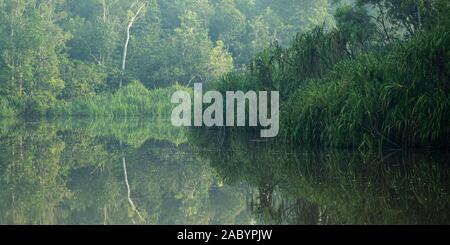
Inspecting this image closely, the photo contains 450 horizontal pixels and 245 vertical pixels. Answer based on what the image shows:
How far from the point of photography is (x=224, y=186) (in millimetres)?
8555

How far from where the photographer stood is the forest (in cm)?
1109

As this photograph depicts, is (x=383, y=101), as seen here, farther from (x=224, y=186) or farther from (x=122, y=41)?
(x=122, y=41)

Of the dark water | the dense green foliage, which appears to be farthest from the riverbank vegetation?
the dense green foliage

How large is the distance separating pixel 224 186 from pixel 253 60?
9453mm

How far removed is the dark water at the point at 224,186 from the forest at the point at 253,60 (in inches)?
26.0

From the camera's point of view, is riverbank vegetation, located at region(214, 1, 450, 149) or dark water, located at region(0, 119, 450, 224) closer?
dark water, located at region(0, 119, 450, 224)

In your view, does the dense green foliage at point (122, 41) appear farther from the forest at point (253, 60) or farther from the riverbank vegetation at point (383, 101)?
the riverbank vegetation at point (383, 101)

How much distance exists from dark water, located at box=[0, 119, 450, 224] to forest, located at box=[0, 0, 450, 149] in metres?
0.66

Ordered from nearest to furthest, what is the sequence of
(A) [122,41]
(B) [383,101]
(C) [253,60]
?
(B) [383,101]
(C) [253,60]
(A) [122,41]

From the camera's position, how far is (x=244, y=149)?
12.7 meters

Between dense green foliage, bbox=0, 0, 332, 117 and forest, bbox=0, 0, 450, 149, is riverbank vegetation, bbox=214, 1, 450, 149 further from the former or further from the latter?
dense green foliage, bbox=0, 0, 332, 117

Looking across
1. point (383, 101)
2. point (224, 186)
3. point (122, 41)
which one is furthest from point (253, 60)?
point (122, 41)

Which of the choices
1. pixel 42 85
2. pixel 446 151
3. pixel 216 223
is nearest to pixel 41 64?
pixel 42 85
